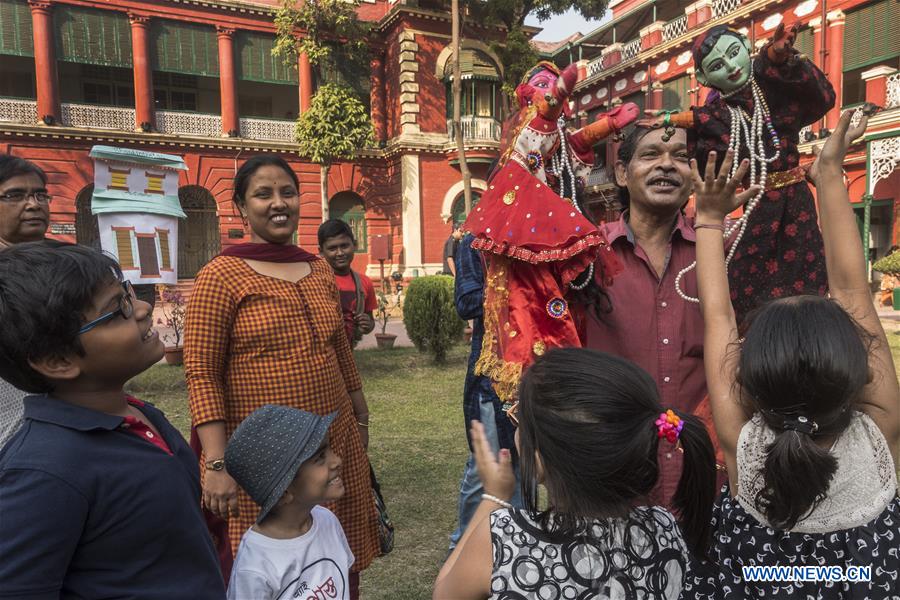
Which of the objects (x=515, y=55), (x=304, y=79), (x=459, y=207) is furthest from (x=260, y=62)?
(x=515, y=55)

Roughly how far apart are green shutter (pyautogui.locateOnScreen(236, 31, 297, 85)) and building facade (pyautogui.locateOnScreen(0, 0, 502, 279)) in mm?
30

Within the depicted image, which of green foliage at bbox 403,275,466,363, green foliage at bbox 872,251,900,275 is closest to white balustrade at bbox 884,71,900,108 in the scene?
green foliage at bbox 872,251,900,275

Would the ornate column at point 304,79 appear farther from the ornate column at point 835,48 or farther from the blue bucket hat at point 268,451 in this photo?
the blue bucket hat at point 268,451

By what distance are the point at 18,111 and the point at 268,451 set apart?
18.4 m

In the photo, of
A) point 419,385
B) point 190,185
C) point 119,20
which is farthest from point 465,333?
point 119,20

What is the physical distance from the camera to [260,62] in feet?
59.1

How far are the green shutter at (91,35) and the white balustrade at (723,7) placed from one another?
15944mm

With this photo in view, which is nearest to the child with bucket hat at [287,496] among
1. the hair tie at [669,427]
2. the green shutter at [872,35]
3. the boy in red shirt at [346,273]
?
the hair tie at [669,427]

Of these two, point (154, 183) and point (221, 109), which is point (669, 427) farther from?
point (221, 109)

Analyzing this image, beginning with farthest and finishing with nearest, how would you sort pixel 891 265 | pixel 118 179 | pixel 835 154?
pixel 891 265 → pixel 118 179 → pixel 835 154

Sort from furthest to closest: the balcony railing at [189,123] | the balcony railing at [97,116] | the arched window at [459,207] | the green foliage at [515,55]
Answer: the arched window at [459,207], the balcony railing at [189,123], the balcony railing at [97,116], the green foliage at [515,55]

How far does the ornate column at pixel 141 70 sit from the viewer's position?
53.9 feet

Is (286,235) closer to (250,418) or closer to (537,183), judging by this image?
(250,418)

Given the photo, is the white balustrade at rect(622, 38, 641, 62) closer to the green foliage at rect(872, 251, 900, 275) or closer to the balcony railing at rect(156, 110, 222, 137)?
the green foliage at rect(872, 251, 900, 275)
